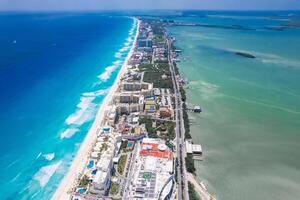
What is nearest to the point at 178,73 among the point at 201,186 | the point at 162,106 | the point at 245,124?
the point at 162,106

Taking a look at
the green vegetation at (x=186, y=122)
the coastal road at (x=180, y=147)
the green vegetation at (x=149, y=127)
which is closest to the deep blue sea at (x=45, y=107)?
the green vegetation at (x=149, y=127)

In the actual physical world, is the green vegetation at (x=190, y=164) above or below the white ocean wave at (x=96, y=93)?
below

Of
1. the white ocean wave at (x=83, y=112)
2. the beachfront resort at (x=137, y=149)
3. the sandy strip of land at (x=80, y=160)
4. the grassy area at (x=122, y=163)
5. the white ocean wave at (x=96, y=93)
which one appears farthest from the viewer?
the white ocean wave at (x=96, y=93)

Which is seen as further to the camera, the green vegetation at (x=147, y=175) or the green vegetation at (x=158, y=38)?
the green vegetation at (x=158, y=38)

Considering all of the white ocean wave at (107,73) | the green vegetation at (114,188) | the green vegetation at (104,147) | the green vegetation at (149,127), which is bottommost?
the green vegetation at (114,188)

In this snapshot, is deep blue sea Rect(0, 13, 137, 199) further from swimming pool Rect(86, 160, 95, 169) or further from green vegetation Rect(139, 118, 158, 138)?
A: green vegetation Rect(139, 118, 158, 138)

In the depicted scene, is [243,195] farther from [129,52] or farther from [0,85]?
[129,52]

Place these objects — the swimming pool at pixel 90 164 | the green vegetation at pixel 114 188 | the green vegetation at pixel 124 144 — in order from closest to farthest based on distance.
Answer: the green vegetation at pixel 114 188, the swimming pool at pixel 90 164, the green vegetation at pixel 124 144

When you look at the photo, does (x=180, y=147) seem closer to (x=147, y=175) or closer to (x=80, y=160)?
(x=147, y=175)

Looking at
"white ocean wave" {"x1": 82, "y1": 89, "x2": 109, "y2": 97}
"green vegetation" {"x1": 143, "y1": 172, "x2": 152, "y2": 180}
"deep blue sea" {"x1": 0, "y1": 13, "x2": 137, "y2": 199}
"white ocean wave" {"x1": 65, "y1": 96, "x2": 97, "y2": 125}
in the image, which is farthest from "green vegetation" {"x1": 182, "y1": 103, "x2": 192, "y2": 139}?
"white ocean wave" {"x1": 82, "y1": 89, "x2": 109, "y2": 97}

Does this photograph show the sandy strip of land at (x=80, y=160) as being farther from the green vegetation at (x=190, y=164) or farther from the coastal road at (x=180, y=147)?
the green vegetation at (x=190, y=164)
